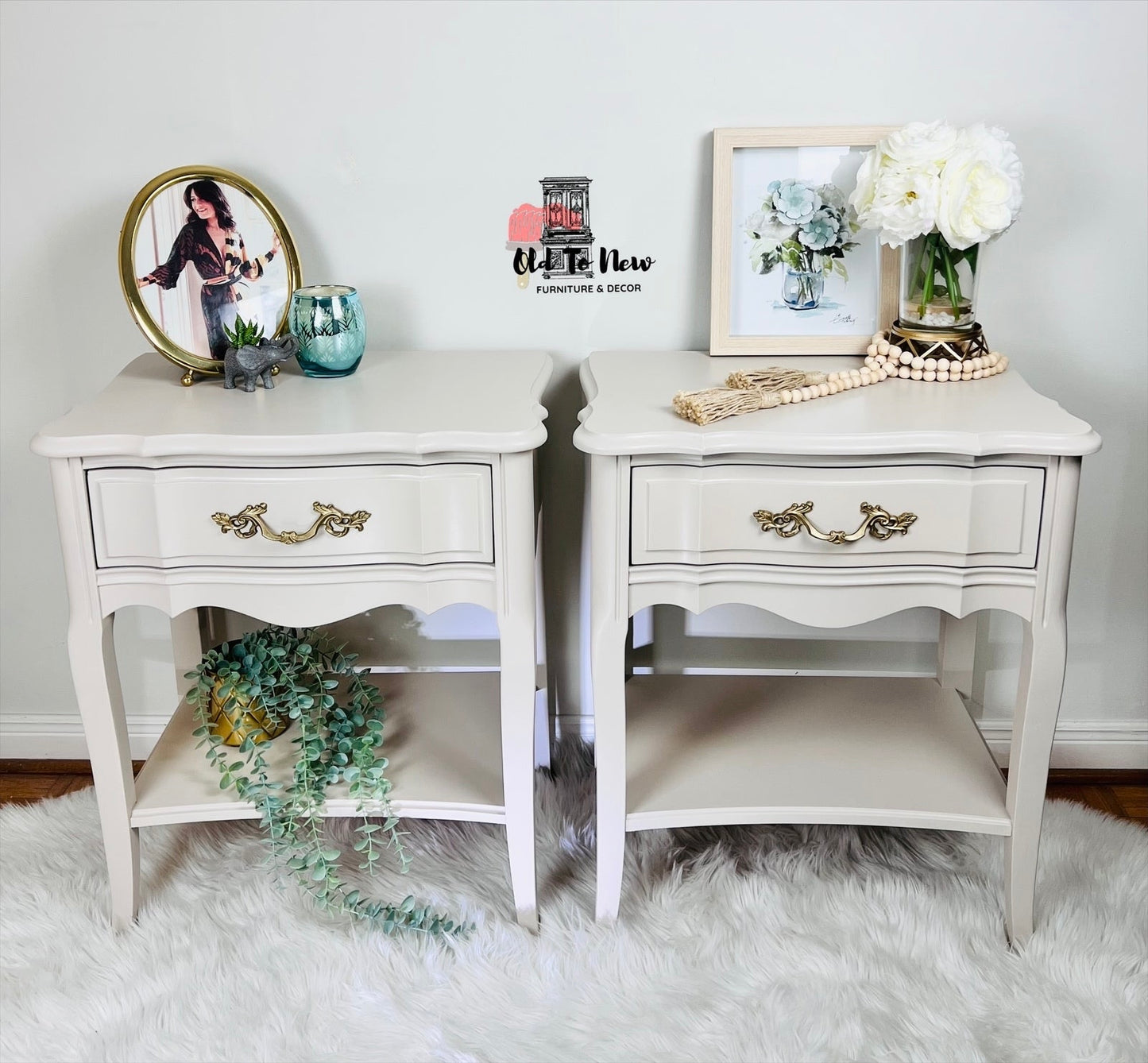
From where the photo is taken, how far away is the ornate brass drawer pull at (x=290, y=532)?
4.75 ft

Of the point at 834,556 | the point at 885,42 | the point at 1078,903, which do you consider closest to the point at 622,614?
the point at 834,556

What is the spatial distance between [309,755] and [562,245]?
33.7 inches

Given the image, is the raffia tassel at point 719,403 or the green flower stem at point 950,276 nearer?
the raffia tassel at point 719,403

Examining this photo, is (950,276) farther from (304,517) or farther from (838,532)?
(304,517)

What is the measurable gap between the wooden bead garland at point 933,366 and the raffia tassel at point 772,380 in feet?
0.34

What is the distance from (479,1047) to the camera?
1.47 m

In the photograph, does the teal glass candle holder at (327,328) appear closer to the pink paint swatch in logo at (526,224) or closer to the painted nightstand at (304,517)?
the painted nightstand at (304,517)

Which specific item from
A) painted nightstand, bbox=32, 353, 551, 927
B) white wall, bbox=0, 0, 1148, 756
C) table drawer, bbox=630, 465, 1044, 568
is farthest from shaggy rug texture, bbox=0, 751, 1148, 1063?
white wall, bbox=0, 0, 1148, 756

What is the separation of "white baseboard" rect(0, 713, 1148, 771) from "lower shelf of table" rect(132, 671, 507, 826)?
0.99ft

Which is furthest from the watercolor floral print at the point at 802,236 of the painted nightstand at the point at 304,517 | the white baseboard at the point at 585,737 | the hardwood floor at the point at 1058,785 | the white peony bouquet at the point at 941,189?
the hardwood floor at the point at 1058,785

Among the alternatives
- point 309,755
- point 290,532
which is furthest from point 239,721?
point 290,532

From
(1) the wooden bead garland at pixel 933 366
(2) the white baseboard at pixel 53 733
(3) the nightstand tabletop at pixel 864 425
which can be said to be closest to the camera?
(3) the nightstand tabletop at pixel 864 425

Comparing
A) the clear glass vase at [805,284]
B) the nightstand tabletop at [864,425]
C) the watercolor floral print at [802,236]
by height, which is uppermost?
the watercolor floral print at [802,236]

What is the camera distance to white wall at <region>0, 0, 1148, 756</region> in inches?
67.7
